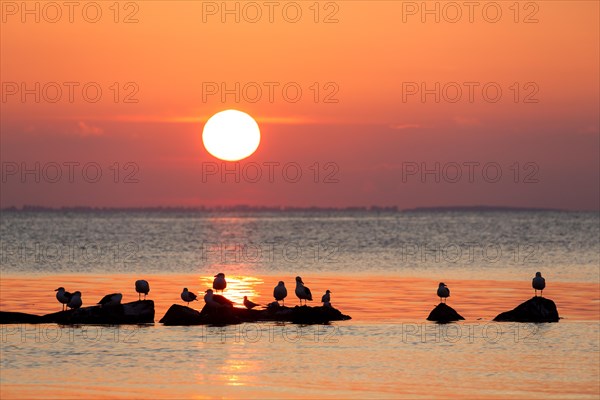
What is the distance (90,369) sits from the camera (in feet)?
88.2

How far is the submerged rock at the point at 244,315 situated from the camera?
36469mm

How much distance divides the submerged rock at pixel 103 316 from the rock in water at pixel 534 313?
40.5ft

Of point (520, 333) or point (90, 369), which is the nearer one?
point (90, 369)

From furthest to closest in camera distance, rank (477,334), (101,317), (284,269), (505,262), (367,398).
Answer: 1. (505,262)
2. (284,269)
3. (101,317)
4. (477,334)
5. (367,398)

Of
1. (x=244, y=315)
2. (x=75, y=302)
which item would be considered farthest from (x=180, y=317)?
(x=75, y=302)

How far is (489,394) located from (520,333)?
34.3 ft

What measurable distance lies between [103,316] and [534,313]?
1484cm

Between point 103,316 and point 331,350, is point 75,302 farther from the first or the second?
point 331,350

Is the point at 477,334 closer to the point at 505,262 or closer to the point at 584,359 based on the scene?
the point at 584,359

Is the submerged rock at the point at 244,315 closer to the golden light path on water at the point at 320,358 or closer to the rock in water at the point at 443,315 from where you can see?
the golden light path on water at the point at 320,358

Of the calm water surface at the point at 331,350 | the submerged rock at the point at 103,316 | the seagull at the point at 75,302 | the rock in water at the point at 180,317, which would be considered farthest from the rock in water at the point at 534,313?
the seagull at the point at 75,302

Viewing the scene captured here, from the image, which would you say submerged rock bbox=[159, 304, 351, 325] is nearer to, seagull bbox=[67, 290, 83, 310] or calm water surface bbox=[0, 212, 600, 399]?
calm water surface bbox=[0, 212, 600, 399]

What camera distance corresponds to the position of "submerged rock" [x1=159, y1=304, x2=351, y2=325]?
36.5m

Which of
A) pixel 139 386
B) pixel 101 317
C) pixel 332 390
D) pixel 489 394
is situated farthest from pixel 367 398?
pixel 101 317
